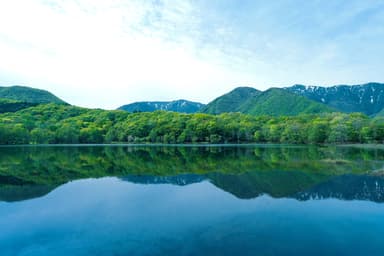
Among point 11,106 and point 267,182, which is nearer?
point 267,182

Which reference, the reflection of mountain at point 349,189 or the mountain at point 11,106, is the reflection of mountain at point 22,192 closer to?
the reflection of mountain at point 349,189

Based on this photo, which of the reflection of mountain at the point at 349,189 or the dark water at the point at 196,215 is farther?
the reflection of mountain at the point at 349,189

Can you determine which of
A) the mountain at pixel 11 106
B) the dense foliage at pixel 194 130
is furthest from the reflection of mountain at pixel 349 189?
the mountain at pixel 11 106

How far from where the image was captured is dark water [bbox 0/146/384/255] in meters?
9.25

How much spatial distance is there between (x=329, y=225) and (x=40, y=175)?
2439 centimetres

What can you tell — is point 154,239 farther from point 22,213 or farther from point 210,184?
point 210,184

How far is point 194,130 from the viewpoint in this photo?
107938 mm

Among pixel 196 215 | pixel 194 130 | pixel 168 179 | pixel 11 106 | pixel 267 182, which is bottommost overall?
pixel 168 179

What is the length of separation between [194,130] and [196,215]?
9484cm

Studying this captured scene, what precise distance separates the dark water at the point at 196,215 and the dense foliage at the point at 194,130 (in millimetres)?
73044

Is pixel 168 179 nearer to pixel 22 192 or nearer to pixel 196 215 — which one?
pixel 196 215

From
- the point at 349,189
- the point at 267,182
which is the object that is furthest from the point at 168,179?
the point at 349,189

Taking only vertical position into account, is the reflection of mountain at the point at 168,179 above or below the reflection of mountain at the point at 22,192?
below

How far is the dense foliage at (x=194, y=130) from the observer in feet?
287
